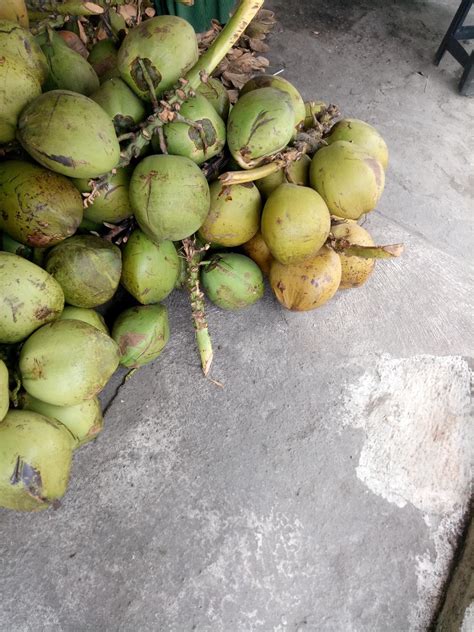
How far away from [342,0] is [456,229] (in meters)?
2.54

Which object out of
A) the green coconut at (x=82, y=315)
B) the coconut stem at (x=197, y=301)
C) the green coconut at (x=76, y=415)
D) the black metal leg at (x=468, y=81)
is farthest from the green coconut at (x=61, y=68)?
the black metal leg at (x=468, y=81)

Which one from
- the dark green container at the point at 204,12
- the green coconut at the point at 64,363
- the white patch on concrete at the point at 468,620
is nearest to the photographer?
the green coconut at the point at 64,363

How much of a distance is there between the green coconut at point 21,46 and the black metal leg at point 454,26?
10.5 feet

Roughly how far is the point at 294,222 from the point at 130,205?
0.55 meters

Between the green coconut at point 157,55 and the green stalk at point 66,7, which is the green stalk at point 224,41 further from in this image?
the green stalk at point 66,7

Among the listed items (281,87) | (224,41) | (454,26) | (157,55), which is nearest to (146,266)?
(157,55)

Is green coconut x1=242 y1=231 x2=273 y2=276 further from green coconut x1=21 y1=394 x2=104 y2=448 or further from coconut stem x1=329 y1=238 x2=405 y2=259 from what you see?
green coconut x1=21 y1=394 x2=104 y2=448

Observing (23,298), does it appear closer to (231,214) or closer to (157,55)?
(231,214)

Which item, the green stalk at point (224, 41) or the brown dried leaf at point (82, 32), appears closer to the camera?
the green stalk at point (224, 41)

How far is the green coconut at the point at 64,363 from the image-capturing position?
1.49 m

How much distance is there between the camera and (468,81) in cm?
366

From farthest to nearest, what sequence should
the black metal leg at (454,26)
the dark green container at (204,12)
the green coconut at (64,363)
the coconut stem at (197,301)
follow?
the black metal leg at (454,26)
the dark green container at (204,12)
the coconut stem at (197,301)
the green coconut at (64,363)

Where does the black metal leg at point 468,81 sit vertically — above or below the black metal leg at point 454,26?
below

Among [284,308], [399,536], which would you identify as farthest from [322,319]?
[399,536]
